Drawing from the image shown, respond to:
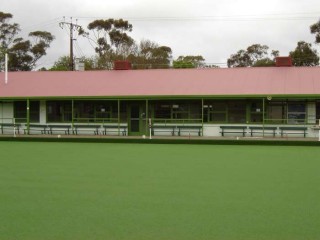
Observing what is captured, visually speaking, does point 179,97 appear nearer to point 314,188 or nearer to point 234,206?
point 314,188

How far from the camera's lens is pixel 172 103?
26.0 m

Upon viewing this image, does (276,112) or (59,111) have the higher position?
(59,111)

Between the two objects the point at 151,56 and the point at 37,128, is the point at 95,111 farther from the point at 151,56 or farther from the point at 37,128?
the point at 151,56

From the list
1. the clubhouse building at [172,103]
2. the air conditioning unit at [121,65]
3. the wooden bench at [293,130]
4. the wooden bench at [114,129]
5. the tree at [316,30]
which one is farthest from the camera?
the tree at [316,30]

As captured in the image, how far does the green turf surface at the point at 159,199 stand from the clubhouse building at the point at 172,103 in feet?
35.8

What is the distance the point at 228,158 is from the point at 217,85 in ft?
37.1

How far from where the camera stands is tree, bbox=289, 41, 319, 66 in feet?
162

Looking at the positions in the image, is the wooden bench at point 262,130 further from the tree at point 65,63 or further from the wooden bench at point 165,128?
the tree at point 65,63

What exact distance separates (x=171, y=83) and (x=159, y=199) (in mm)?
18806

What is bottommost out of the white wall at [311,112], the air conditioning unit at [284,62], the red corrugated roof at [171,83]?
the white wall at [311,112]

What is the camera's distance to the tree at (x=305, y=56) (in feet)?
162

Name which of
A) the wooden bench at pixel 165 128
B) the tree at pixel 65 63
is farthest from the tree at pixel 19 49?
the wooden bench at pixel 165 128

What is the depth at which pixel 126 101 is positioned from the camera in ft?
87.6

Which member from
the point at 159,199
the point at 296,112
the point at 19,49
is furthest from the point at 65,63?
the point at 159,199
